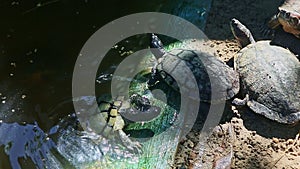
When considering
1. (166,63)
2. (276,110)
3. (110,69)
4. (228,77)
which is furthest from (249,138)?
(110,69)

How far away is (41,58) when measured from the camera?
11.1 ft

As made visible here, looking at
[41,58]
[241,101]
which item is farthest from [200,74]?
[41,58]

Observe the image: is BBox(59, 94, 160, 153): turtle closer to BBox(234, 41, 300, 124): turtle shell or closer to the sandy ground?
the sandy ground

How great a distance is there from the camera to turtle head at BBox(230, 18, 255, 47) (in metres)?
3.55

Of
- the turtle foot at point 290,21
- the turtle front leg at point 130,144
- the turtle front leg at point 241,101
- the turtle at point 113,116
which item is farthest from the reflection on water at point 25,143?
the turtle foot at point 290,21

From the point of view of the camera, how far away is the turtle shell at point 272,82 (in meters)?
3.06

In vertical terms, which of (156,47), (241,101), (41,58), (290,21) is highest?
(41,58)

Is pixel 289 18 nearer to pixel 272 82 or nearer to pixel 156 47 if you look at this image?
pixel 272 82

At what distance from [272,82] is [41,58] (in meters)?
1.85

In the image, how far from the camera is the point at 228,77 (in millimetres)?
3217

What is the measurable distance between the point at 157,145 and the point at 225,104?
26.0 inches

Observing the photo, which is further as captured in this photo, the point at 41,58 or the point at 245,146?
the point at 41,58

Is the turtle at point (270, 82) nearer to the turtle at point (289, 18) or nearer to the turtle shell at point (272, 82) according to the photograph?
the turtle shell at point (272, 82)

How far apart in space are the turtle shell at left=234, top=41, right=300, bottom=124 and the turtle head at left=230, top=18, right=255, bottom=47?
0.22m
